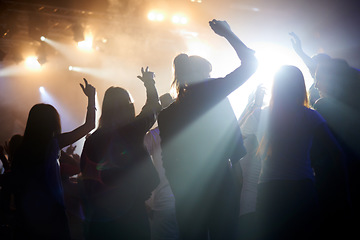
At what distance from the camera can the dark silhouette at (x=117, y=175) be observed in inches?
74.8

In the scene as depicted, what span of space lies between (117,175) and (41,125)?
2.43 ft

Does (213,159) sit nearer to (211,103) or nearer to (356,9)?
(211,103)

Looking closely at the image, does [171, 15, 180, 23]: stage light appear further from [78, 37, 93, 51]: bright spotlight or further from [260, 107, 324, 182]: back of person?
[260, 107, 324, 182]: back of person

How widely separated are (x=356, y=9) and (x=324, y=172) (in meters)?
4.20

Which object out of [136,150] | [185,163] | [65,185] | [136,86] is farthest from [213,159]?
[136,86]

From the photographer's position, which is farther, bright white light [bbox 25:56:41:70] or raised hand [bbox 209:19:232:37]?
bright white light [bbox 25:56:41:70]

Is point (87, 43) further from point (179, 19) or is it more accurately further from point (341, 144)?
point (341, 144)

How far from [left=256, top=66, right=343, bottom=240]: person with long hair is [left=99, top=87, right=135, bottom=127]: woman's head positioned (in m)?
1.09

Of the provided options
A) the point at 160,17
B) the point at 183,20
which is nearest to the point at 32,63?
the point at 160,17

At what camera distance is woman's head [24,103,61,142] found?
6.79 feet

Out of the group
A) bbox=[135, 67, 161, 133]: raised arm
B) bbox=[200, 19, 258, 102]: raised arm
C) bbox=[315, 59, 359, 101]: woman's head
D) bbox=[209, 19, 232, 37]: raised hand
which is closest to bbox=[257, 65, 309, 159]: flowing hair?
bbox=[200, 19, 258, 102]: raised arm

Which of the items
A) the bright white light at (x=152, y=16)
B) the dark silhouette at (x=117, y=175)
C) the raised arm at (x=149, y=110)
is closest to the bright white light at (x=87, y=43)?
the bright white light at (x=152, y=16)

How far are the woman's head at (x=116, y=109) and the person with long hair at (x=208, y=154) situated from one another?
0.50m

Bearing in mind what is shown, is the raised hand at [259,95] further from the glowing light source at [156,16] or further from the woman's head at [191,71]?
the glowing light source at [156,16]
